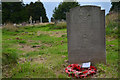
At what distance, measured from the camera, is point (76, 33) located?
4.82 meters

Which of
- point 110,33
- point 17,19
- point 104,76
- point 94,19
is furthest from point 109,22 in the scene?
point 17,19

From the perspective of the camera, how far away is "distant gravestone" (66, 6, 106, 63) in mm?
4758

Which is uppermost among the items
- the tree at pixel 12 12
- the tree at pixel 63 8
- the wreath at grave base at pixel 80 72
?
the tree at pixel 63 8

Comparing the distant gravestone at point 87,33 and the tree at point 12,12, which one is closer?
the distant gravestone at point 87,33

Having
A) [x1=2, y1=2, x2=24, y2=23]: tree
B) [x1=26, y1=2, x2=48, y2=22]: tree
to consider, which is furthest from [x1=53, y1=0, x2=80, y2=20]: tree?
[x1=2, y1=2, x2=24, y2=23]: tree

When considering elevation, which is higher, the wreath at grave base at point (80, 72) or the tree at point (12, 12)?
the tree at point (12, 12)

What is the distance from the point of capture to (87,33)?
4.79 m

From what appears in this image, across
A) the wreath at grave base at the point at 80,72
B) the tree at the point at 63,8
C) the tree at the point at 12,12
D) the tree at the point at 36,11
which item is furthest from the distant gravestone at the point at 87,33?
the tree at the point at 63,8

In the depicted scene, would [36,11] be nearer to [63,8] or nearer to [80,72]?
[63,8]

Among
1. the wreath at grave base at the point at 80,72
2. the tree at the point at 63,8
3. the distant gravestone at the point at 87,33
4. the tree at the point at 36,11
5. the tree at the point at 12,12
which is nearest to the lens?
the wreath at grave base at the point at 80,72

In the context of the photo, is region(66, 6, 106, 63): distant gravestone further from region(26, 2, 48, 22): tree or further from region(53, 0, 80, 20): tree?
region(53, 0, 80, 20): tree

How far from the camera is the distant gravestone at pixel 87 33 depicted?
4.76 metres

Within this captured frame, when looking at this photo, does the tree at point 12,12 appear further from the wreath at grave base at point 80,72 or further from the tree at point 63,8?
the wreath at grave base at point 80,72

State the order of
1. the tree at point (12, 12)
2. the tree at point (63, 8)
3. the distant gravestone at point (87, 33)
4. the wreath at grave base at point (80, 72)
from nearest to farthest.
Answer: the wreath at grave base at point (80, 72)
the distant gravestone at point (87, 33)
the tree at point (12, 12)
the tree at point (63, 8)
